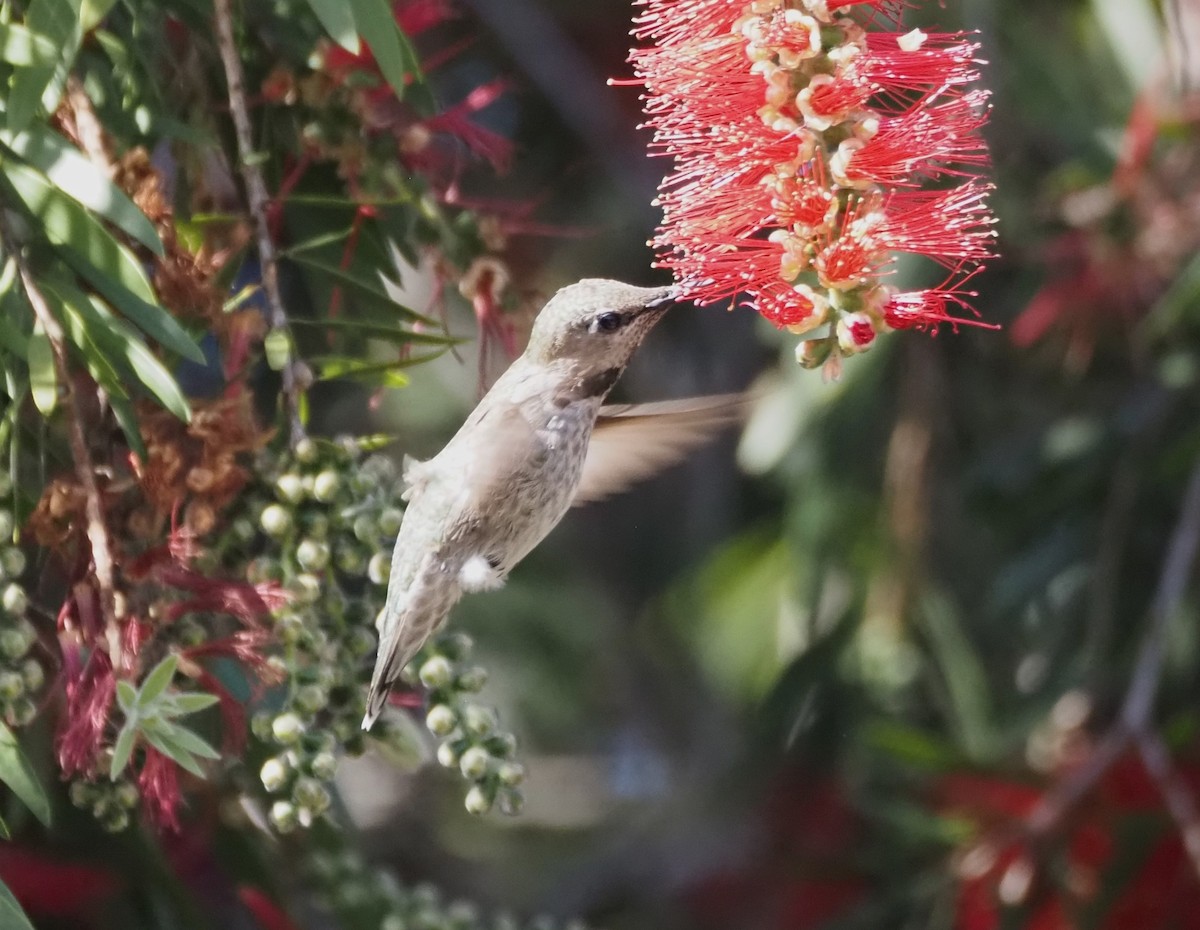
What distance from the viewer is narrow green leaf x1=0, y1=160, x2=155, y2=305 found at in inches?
49.8

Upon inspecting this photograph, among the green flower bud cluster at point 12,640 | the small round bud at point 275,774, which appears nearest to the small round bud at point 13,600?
the green flower bud cluster at point 12,640

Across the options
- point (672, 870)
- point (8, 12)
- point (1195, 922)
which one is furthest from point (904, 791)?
point (8, 12)

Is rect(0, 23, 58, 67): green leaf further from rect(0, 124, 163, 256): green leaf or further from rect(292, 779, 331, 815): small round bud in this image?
rect(292, 779, 331, 815): small round bud

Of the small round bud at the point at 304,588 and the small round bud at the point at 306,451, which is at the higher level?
the small round bud at the point at 306,451

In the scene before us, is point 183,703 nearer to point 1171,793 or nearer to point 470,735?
point 470,735

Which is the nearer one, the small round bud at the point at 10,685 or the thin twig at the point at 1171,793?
the small round bud at the point at 10,685

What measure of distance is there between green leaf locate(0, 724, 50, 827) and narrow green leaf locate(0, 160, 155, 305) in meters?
0.34

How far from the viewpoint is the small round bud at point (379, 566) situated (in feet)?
4.39

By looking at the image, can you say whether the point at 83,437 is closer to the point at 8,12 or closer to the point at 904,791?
the point at 8,12

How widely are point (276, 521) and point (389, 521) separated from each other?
3.5 inches

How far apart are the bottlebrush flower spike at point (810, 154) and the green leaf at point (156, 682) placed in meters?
0.50

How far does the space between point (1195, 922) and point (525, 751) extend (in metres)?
1.90

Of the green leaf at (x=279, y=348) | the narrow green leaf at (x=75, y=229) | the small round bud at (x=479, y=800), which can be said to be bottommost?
the small round bud at (x=479, y=800)

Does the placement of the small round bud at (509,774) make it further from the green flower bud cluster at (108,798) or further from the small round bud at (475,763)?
the green flower bud cluster at (108,798)
